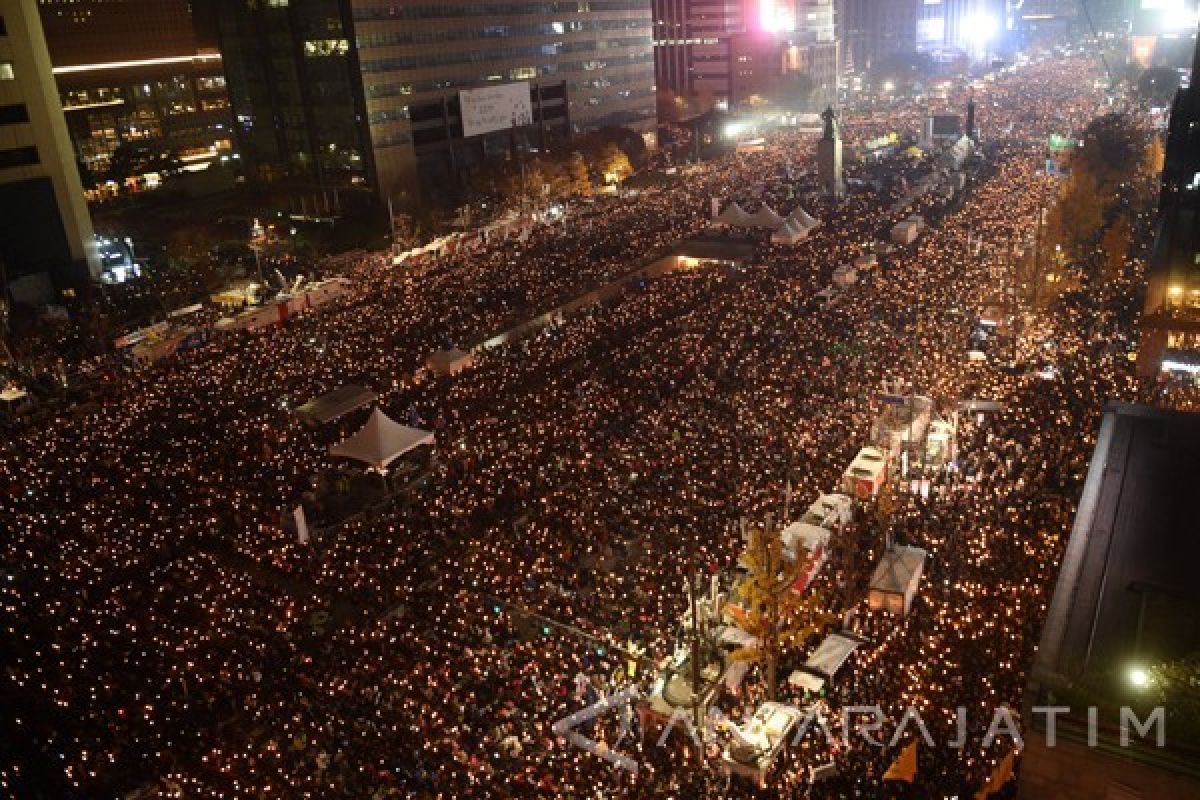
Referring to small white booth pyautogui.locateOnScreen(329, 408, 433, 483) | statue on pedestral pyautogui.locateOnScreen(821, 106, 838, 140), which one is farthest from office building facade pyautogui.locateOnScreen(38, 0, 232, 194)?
small white booth pyautogui.locateOnScreen(329, 408, 433, 483)

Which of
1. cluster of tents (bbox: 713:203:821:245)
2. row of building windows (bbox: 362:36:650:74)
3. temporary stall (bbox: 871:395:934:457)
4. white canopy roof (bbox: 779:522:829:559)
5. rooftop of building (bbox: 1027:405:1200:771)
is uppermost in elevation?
row of building windows (bbox: 362:36:650:74)

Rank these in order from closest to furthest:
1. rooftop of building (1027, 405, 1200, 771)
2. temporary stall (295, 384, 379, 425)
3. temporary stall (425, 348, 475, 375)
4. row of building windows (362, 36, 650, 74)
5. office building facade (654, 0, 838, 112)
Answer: rooftop of building (1027, 405, 1200, 771)
temporary stall (295, 384, 379, 425)
temporary stall (425, 348, 475, 375)
row of building windows (362, 36, 650, 74)
office building facade (654, 0, 838, 112)

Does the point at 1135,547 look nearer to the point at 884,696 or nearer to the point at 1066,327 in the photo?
the point at 884,696

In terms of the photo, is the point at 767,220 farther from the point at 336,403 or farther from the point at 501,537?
the point at 501,537

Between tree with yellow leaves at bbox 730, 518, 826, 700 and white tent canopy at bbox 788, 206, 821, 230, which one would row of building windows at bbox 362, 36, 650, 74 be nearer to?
white tent canopy at bbox 788, 206, 821, 230

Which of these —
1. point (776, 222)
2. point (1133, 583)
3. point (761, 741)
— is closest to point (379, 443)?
point (761, 741)

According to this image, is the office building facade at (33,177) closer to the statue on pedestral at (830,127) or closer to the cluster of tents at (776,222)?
the cluster of tents at (776,222)
